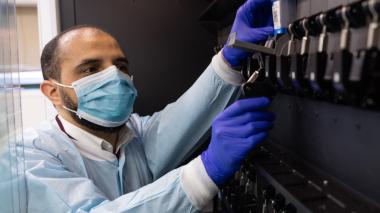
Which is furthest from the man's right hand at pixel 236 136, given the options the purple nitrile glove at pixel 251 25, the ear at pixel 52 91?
the ear at pixel 52 91

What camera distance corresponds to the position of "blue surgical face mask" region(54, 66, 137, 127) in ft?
Result: 3.47

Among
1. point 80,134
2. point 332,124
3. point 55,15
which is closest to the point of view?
point 332,124

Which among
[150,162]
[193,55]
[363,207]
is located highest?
[193,55]

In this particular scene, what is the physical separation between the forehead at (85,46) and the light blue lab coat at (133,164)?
10.0 inches

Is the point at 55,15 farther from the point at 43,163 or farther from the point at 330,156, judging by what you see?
the point at 330,156

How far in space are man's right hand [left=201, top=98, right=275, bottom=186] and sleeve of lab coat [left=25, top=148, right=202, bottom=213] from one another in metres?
0.09

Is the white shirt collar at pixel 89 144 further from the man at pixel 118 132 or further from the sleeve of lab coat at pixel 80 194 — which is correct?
the sleeve of lab coat at pixel 80 194

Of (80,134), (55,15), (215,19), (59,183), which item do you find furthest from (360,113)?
(55,15)

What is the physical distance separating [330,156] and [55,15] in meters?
1.34

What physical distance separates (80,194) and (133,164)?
1.10 feet

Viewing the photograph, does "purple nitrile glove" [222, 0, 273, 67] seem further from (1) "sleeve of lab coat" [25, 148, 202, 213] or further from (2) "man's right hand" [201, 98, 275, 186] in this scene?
(1) "sleeve of lab coat" [25, 148, 202, 213]

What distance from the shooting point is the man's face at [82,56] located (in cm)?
106

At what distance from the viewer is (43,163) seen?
88 centimetres

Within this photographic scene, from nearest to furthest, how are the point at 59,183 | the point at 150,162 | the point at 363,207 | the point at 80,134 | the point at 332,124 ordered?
the point at 363,207 < the point at 332,124 < the point at 59,183 < the point at 80,134 < the point at 150,162
